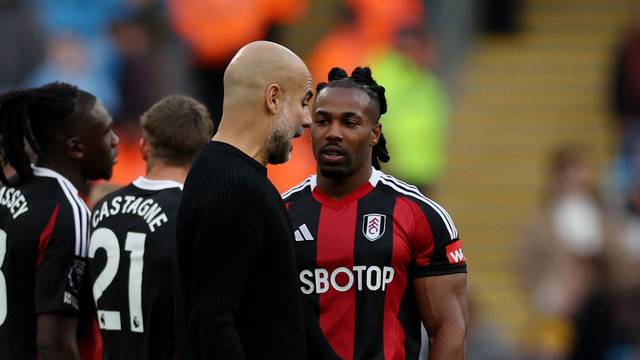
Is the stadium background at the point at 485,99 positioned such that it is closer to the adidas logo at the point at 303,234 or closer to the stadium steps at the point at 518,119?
the stadium steps at the point at 518,119

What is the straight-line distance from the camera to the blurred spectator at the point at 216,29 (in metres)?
13.7

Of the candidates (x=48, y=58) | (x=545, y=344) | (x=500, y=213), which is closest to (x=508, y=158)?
(x=500, y=213)

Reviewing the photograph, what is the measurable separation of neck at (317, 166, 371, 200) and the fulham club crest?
14 centimetres

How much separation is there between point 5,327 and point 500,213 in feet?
30.5

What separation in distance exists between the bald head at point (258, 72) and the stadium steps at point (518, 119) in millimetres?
8971

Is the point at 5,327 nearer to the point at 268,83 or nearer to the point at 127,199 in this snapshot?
the point at 127,199

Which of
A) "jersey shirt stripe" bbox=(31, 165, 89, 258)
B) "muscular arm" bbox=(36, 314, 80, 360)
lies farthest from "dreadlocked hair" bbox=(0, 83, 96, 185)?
"muscular arm" bbox=(36, 314, 80, 360)

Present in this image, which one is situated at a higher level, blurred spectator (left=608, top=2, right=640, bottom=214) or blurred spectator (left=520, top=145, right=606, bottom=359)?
blurred spectator (left=608, top=2, right=640, bottom=214)

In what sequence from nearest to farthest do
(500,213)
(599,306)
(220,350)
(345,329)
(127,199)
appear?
1. (220,350)
2. (345,329)
3. (127,199)
4. (599,306)
5. (500,213)

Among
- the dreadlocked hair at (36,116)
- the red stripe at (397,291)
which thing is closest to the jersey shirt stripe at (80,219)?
the dreadlocked hair at (36,116)

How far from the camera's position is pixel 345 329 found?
583 centimetres

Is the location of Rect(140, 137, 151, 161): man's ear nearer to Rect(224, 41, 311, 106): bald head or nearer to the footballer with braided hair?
the footballer with braided hair

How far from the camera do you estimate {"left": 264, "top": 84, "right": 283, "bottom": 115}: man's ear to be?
5.24m

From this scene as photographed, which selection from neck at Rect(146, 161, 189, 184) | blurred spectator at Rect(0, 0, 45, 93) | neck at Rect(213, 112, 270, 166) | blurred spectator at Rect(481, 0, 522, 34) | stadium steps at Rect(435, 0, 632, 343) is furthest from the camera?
blurred spectator at Rect(481, 0, 522, 34)
